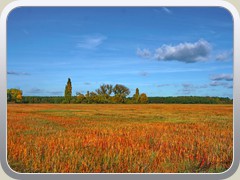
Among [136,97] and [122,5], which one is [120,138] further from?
[122,5]

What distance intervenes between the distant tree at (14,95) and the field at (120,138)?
15 centimetres

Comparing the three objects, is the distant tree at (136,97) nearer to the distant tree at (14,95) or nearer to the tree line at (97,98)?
the tree line at (97,98)

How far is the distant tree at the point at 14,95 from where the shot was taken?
5.19 m

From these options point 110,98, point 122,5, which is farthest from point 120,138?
point 122,5

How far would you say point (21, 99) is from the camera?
17.7 ft

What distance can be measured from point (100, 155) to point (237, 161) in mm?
1798

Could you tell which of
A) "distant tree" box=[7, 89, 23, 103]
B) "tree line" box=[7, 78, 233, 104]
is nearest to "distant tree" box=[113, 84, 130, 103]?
"tree line" box=[7, 78, 233, 104]

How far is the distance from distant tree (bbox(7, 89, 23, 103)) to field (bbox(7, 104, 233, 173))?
0.48ft

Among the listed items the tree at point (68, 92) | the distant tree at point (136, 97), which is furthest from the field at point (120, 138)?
the tree at point (68, 92)

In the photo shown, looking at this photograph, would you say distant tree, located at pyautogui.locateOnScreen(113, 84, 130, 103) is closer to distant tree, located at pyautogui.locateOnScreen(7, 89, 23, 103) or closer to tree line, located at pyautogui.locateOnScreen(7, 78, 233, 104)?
tree line, located at pyautogui.locateOnScreen(7, 78, 233, 104)

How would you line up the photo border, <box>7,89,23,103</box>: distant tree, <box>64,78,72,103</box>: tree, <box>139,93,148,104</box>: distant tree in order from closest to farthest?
the photo border → <box>7,89,23,103</box>: distant tree → <box>64,78,72,103</box>: tree → <box>139,93,148,104</box>: distant tree

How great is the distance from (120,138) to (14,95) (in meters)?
1.62

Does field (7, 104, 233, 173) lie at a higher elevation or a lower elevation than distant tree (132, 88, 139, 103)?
lower

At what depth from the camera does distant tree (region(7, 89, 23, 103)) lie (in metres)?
5.19
